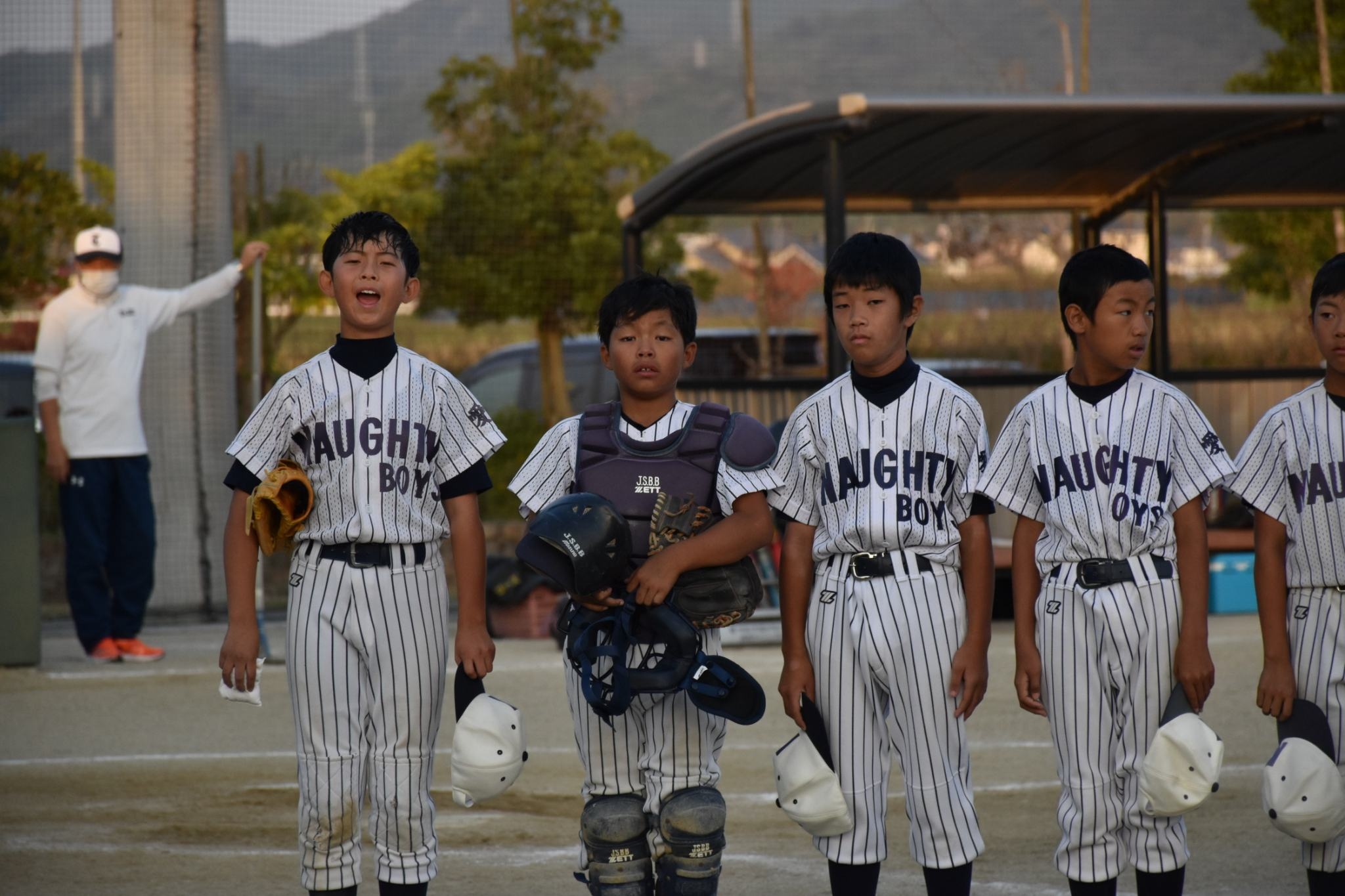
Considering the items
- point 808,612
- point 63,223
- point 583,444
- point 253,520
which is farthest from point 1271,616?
point 63,223

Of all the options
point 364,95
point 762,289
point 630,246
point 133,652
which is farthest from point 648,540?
point 762,289

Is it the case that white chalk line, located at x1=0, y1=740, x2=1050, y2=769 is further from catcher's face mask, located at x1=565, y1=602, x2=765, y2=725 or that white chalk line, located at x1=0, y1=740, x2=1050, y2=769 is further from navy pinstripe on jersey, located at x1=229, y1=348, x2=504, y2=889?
catcher's face mask, located at x1=565, y1=602, x2=765, y2=725

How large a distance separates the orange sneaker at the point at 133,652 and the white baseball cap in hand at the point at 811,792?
518 centimetres

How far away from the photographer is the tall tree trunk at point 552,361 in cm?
1391

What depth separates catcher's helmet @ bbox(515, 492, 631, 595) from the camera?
3.28 metres

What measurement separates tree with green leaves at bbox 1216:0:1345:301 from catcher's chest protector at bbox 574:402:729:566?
15591 millimetres

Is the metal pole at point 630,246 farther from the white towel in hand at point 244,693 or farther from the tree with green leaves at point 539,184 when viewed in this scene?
the white towel in hand at point 244,693

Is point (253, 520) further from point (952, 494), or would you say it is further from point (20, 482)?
point (20, 482)

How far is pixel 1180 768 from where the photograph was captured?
3223 mm

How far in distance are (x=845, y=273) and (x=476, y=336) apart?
1146 cm

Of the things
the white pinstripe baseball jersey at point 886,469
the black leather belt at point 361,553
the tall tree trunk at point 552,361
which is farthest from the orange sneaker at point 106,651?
the tall tree trunk at point 552,361

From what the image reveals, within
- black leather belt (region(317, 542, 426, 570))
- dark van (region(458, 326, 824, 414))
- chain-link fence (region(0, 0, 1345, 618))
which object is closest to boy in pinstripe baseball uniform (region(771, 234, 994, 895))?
black leather belt (region(317, 542, 426, 570))

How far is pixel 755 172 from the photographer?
927 cm

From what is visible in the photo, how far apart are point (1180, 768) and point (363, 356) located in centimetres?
208
